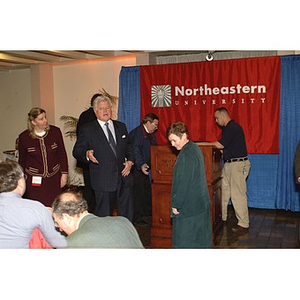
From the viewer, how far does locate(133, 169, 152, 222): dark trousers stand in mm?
5773

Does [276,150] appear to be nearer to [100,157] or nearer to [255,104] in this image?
[255,104]

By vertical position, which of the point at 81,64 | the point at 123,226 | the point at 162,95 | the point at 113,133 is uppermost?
the point at 81,64

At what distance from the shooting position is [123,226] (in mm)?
2025

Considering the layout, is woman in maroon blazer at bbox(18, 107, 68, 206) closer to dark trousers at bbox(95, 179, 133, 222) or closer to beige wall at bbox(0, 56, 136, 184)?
dark trousers at bbox(95, 179, 133, 222)

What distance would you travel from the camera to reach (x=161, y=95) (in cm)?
666

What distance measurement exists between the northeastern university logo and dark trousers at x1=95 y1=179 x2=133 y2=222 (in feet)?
9.66

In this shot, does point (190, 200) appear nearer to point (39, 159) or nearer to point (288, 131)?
point (39, 159)

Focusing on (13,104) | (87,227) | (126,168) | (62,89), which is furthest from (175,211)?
(13,104)

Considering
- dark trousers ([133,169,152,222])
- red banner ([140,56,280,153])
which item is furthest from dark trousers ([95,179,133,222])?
red banner ([140,56,280,153])

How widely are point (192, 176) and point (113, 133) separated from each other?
100 centimetres

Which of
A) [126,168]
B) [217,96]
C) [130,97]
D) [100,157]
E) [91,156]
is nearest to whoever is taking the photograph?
[91,156]

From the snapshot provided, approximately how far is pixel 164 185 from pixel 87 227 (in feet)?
9.02

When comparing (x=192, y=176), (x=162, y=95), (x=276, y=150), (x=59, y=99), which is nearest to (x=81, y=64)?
(x=59, y=99)

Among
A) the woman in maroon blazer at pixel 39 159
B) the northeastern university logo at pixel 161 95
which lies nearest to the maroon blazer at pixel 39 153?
the woman in maroon blazer at pixel 39 159
